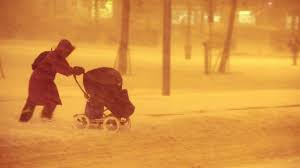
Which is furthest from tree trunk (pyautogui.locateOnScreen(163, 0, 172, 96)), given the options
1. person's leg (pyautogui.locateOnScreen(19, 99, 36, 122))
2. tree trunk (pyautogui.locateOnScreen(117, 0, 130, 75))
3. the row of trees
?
tree trunk (pyautogui.locateOnScreen(117, 0, 130, 75))

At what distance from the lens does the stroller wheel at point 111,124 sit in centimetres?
1022

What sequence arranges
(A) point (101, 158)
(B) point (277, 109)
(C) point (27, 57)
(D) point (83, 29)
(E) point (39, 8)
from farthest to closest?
(E) point (39, 8) < (D) point (83, 29) < (C) point (27, 57) < (B) point (277, 109) < (A) point (101, 158)

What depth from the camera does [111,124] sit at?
34.0 feet

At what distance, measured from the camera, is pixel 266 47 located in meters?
44.6

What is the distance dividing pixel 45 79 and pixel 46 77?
0.04 m

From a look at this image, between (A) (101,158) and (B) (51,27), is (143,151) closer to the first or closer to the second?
(A) (101,158)

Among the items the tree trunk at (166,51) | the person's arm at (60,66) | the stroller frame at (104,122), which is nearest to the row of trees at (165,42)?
the tree trunk at (166,51)

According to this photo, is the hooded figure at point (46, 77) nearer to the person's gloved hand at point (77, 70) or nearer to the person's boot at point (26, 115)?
the person's boot at point (26, 115)

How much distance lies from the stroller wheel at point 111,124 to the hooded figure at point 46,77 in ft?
3.35

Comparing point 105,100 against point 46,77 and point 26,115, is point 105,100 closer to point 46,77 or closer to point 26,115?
point 46,77

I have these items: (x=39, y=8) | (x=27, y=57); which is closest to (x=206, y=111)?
(x=27, y=57)

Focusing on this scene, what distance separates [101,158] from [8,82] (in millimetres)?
9793

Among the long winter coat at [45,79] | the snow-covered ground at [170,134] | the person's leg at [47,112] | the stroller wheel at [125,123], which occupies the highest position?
the long winter coat at [45,79]

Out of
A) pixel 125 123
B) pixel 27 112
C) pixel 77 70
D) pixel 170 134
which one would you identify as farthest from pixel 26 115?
pixel 170 134
